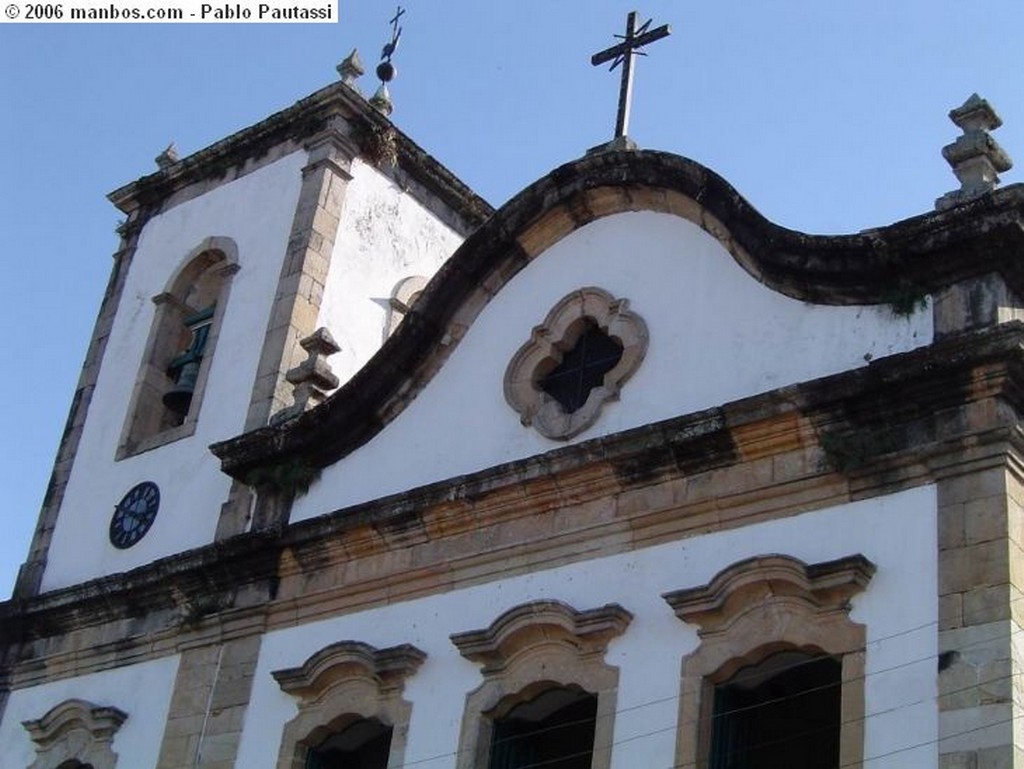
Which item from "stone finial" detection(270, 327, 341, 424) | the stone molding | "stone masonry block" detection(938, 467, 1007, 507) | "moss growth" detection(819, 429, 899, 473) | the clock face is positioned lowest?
"stone masonry block" detection(938, 467, 1007, 507)

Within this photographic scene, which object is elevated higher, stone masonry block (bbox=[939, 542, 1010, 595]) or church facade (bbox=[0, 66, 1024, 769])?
church facade (bbox=[0, 66, 1024, 769])

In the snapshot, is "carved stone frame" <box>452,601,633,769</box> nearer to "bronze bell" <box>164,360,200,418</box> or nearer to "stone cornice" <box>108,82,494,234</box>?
"bronze bell" <box>164,360,200,418</box>

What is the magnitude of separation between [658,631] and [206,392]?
6093 millimetres

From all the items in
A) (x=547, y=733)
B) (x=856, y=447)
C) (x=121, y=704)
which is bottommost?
(x=547, y=733)

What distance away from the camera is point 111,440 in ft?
56.4

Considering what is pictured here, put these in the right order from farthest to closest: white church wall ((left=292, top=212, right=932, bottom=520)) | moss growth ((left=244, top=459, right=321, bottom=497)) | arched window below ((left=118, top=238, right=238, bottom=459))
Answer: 1. arched window below ((left=118, top=238, right=238, bottom=459))
2. moss growth ((left=244, top=459, right=321, bottom=497))
3. white church wall ((left=292, top=212, right=932, bottom=520))

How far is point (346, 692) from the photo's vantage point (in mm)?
13281

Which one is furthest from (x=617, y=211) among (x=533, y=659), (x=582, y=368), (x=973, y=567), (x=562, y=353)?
(x=973, y=567)

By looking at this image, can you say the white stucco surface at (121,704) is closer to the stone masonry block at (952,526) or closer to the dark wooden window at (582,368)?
the dark wooden window at (582,368)

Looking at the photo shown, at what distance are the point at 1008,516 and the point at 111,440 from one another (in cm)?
902

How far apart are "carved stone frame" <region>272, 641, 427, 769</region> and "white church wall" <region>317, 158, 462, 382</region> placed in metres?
3.72

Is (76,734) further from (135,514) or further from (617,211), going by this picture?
(617,211)

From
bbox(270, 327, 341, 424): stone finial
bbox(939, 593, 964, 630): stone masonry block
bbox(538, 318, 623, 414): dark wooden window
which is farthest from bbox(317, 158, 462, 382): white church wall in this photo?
bbox(939, 593, 964, 630): stone masonry block

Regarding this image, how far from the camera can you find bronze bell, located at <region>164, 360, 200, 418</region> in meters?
17.0
